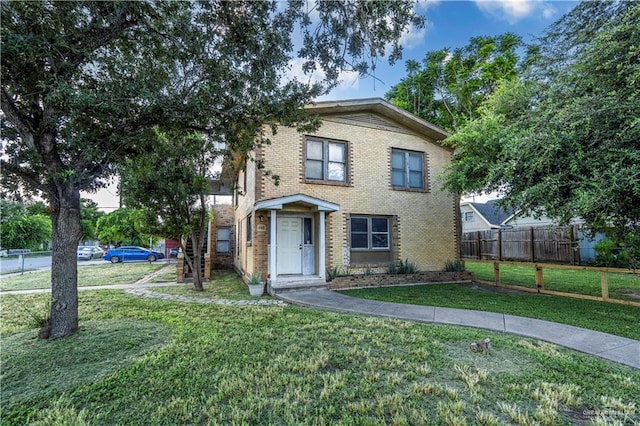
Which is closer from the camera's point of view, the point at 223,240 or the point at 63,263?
the point at 63,263

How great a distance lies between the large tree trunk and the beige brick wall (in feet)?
16.5

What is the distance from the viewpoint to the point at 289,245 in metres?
9.77

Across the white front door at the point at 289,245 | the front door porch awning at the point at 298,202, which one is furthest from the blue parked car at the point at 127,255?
the front door porch awning at the point at 298,202

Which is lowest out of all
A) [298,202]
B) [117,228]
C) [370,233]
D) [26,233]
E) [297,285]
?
[297,285]

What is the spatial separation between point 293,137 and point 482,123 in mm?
5693

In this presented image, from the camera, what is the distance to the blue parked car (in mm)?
22511

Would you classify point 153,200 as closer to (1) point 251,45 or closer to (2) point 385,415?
(1) point 251,45

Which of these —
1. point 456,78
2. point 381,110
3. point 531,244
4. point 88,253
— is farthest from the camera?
point 88,253

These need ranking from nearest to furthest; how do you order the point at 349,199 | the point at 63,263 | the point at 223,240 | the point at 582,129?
1. the point at 63,263
2. the point at 582,129
3. the point at 349,199
4. the point at 223,240

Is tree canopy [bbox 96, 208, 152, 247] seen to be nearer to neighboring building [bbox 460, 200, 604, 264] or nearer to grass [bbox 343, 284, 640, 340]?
grass [bbox 343, 284, 640, 340]

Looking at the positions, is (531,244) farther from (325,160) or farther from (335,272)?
(325,160)

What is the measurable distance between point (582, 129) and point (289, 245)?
26.1 ft

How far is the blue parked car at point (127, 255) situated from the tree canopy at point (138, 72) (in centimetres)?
1984

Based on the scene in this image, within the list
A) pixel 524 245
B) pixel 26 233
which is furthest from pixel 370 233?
pixel 26 233
